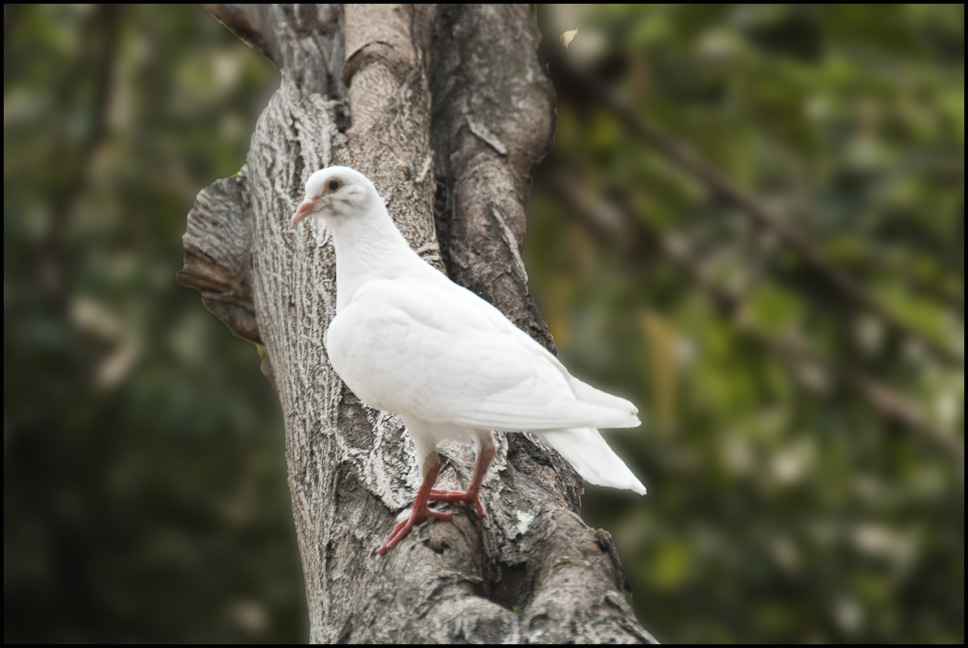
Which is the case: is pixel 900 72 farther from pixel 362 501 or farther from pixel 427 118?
pixel 362 501

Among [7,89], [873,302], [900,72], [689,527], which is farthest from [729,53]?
[7,89]

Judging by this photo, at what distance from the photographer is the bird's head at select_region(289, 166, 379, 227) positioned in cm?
309

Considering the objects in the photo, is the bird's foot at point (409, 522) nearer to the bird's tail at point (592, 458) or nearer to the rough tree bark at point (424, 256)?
the rough tree bark at point (424, 256)

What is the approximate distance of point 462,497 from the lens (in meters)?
2.88

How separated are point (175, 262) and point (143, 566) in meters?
1.60

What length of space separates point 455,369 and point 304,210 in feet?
2.72

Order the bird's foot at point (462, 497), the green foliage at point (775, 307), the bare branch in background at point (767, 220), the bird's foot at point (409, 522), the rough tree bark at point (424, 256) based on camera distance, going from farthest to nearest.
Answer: the bare branch in background at point (767, 220) < the green foliage at point (775, 307) < the bird's foot at point (462, 497) < the bird's foot at point (409, 522) < the rough tree bark at point (424, 256)

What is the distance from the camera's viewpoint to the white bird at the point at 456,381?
2.57 meters

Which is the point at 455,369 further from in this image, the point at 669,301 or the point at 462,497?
the point at 669,301

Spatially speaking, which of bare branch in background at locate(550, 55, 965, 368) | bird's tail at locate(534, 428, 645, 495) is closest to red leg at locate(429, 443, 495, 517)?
bird's tail at locate(534, 428, 645, 495)

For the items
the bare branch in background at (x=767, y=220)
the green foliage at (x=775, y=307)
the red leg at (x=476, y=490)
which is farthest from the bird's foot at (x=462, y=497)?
the bare branch in background at (x=767, y=220)

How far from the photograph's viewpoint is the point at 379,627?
7.70 ft

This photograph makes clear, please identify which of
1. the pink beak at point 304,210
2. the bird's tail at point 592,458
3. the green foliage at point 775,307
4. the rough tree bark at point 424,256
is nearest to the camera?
the rough tree bark at point 424,256

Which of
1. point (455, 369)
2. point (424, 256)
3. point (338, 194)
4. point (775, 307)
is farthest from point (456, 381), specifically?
point (775, 307)
